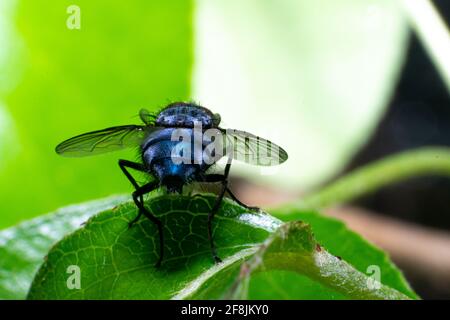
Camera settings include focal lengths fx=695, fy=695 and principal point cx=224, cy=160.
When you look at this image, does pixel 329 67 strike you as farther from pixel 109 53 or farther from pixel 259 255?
pixel 259 255

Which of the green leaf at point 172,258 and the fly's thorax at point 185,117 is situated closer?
the green leaf at point 172,258

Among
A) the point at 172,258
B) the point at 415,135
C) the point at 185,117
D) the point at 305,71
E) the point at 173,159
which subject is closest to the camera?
the point at 172,258

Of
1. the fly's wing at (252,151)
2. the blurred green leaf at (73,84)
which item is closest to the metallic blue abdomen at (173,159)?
the fly's wing at (252,151)

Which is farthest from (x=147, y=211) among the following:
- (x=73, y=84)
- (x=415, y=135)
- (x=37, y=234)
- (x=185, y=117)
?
(x=415, y=135)

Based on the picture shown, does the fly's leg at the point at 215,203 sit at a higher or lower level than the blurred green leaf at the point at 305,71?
lower

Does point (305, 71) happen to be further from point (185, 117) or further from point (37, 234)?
point (37, 234)

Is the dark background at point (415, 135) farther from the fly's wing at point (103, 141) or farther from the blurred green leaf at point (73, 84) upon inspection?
the fly's wing at point (103, 141)
